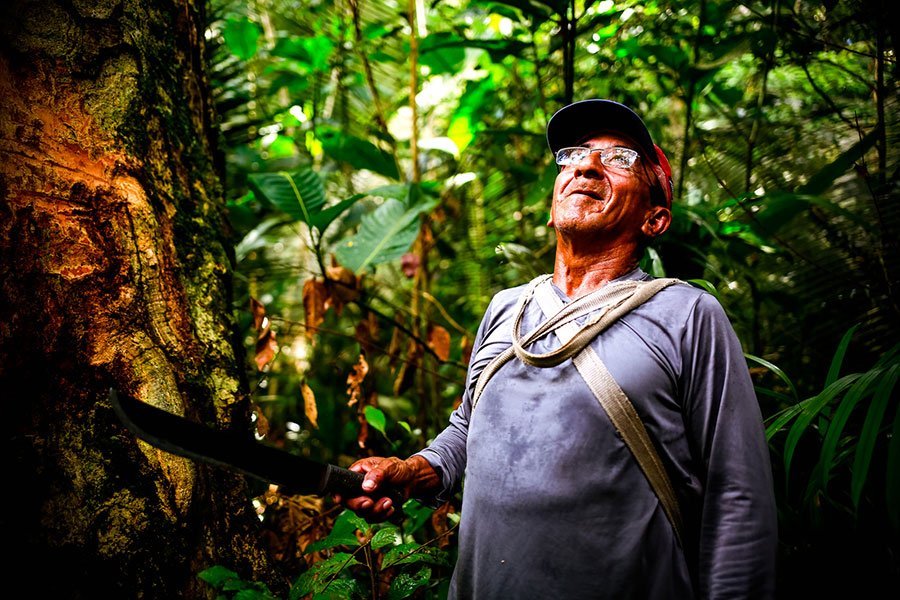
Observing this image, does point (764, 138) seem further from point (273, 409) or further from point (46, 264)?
point (273, 409)

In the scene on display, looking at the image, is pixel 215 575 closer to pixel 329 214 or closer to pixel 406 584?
pixel 406 584

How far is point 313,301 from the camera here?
2.25 meters

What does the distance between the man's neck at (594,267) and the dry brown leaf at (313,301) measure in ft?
4.01

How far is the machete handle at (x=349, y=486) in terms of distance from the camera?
1.17 meters

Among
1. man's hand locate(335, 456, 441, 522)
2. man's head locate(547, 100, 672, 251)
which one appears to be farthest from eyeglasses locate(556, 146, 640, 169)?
man's hand locate(335, 456, 441, 522)

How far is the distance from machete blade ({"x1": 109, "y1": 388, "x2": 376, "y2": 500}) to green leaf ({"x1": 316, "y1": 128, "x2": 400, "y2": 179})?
5.74 ft

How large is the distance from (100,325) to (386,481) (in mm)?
818

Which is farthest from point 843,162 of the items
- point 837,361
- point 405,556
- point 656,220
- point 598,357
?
point 405,556

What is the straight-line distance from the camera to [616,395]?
3.69 ft

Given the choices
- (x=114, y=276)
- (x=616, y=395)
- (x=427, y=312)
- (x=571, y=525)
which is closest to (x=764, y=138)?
(x=427, y=312)

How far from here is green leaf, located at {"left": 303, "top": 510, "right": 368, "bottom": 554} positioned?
139cm

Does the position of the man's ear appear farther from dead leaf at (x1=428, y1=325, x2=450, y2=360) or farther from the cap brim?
dead leaf at (x1=428, y1=325, x2=450, y2=360)

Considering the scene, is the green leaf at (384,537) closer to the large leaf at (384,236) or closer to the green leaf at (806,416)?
the green leaf at (806,416)


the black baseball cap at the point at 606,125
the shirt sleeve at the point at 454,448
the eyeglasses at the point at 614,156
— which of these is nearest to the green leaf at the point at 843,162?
the black baseball cap at the point at 606,125
